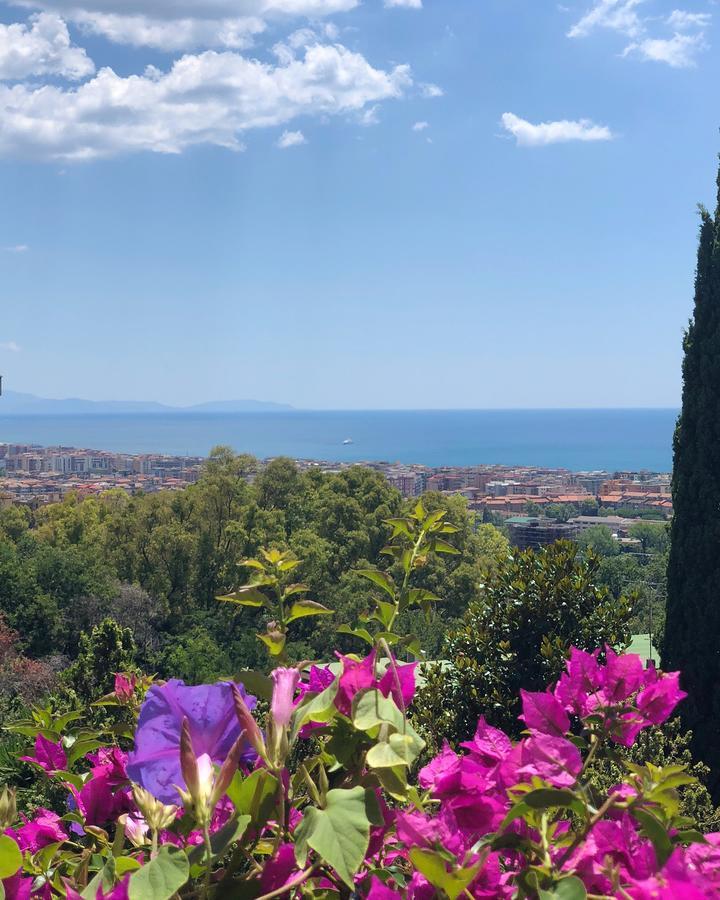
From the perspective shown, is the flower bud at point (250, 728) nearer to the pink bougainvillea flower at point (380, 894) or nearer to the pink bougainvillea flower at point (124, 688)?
the pink bougainvillea flower at point (380, 894)

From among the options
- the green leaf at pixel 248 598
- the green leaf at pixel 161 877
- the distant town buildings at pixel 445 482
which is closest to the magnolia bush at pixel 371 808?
the green leaf at pixel 161 877

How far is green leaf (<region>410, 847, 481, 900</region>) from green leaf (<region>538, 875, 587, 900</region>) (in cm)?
4

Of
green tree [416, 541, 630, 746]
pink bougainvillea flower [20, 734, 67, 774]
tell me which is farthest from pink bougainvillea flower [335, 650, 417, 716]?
green tree [416, 541, 630, 746]

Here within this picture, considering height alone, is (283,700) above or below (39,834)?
above

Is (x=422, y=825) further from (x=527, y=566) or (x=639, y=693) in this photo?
(x=527, y=566)

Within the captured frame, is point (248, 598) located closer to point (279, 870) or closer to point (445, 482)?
point (279, 870)

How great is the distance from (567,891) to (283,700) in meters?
0.21

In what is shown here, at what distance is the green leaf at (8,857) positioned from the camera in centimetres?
53

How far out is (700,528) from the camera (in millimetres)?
6609

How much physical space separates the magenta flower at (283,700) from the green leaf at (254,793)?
42 mm

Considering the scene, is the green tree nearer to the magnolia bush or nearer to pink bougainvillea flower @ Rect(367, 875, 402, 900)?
the magnolia bush

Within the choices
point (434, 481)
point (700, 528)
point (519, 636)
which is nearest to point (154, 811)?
point (519, 636)

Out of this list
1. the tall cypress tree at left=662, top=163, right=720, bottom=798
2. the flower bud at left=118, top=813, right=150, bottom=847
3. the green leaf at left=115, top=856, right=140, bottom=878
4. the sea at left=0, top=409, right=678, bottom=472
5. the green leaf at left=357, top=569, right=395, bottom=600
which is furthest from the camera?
the sea at left=0, top=409, right=678, bottom=472

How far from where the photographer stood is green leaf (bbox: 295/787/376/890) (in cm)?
50
